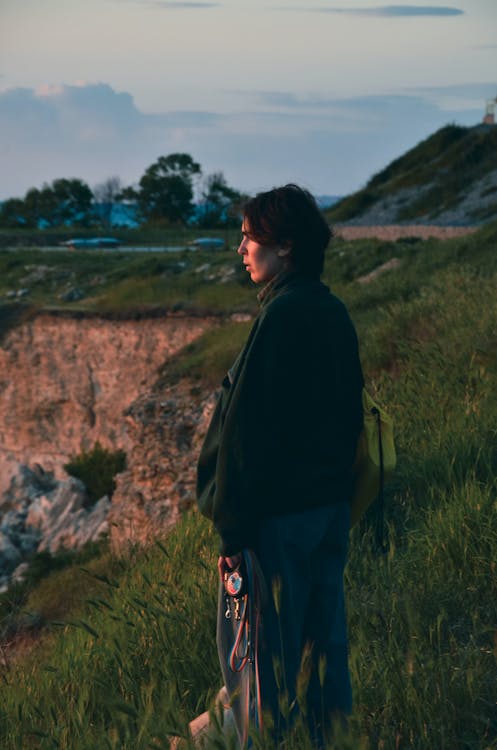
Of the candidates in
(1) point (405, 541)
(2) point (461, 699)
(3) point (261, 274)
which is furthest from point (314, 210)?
(1) point (405, 541)

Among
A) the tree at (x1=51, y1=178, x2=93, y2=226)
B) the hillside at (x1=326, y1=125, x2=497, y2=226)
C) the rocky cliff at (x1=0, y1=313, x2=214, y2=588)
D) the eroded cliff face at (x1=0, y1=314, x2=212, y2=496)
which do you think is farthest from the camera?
the tree at (x1=51, y1=178, x2=93, y2=226)

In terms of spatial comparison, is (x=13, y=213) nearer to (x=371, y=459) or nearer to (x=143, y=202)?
(x=143, y=202)

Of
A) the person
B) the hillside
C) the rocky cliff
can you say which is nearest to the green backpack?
the person

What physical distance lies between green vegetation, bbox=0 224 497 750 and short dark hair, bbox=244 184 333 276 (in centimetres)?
123

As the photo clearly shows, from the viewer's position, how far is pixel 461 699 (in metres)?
2.99

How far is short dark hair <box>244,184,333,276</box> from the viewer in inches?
118

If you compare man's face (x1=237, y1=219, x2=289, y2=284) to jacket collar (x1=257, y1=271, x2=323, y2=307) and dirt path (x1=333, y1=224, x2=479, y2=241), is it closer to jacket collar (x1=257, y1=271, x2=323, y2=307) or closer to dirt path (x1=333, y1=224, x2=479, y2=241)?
jacket collar (x1=257, y1=271, x2=323, y2=307)

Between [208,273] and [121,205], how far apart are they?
48.1 metres

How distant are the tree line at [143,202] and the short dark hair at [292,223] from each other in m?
61.6

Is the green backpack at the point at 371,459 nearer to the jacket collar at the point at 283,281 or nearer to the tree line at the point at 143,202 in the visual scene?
the jacket collar at the point at 283,281

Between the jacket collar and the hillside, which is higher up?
the hillside

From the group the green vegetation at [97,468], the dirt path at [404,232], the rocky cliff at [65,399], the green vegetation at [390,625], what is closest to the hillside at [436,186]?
the dirt path at [404,232]

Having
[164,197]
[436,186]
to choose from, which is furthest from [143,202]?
[436,186]

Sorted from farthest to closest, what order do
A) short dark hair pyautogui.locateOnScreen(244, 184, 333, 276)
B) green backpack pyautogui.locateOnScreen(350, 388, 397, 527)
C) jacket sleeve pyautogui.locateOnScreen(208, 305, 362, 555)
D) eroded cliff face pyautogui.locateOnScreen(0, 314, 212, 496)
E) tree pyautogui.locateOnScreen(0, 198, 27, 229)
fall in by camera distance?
tree pyautogui.locateOnScreen(0, 198, 27, 229) < eroded cliff face pyautogui.locateOnScreen(0, 314, 212, 496) < green backpack pyautogui.locateOnScreen(350, 388, 397, 527) < short dark hair pyautogui.locateOnScreen(244, 184, 333, 276) < jacket sleeve pyautogui.locateOnScreen(208, 305, 362, 555)
